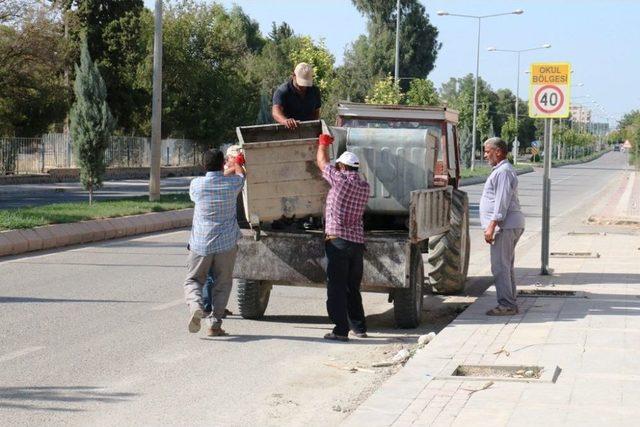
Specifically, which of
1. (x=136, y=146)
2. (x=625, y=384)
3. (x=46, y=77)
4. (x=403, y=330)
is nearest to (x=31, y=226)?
(x=403, y=330)

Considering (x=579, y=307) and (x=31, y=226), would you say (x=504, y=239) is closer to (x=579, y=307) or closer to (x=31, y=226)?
(x=579, y=307)

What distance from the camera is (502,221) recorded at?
11.0m

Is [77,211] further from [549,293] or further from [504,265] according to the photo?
[504,265]

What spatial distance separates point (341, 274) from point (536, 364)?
2374 millimetres

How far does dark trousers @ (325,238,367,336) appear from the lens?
995 cm

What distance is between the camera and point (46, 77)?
46438mm

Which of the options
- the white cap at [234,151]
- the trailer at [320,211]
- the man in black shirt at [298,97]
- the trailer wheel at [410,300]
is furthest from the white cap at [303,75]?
the trailer wheel at [410,300]

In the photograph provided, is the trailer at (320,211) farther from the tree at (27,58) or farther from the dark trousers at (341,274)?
the tree at (27,58)

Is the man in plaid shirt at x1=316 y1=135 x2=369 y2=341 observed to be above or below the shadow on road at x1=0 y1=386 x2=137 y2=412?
above

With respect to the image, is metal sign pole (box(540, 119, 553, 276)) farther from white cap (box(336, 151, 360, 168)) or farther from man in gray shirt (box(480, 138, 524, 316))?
white cap (box(336, 151, 360, 168))

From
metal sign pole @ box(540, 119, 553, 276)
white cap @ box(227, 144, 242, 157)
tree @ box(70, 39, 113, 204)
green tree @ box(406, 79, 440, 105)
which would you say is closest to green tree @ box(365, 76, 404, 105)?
green tree @ box(406, 79, 440, 105)

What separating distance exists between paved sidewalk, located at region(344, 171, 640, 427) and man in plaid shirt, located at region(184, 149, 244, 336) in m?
2.07

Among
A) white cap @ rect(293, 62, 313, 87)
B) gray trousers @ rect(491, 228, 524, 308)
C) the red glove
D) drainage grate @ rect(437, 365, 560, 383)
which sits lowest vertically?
drainage grate @ rect(437, 365, 560, 383)

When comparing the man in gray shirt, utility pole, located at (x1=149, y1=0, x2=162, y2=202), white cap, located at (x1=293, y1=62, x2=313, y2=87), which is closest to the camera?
the man in gray shirt
